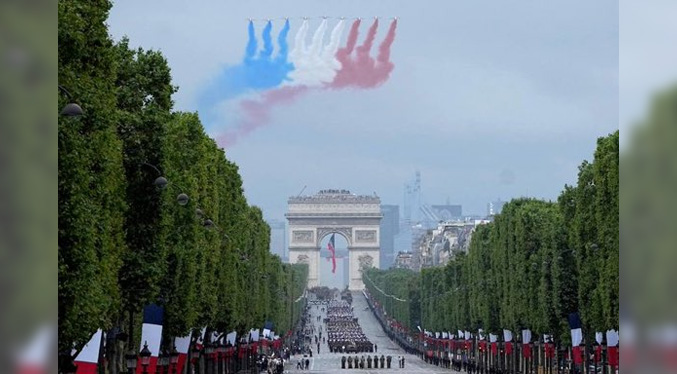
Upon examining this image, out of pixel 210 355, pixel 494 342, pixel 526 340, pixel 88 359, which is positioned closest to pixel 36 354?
pixel 88 359

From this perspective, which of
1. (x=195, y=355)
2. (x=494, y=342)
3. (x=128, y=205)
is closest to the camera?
(x=128, y=205)

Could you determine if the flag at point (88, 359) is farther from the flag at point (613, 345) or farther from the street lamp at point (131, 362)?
the flag at point (613, 345)

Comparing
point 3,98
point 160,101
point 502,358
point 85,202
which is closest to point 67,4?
point 85,202

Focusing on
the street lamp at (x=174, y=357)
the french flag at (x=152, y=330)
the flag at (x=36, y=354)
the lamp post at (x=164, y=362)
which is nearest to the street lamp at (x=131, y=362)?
the french flag at (x=152, y=330)

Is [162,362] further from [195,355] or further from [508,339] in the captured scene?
[508,339]

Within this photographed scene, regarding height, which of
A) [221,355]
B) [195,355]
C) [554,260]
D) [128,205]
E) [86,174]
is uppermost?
[128,205]

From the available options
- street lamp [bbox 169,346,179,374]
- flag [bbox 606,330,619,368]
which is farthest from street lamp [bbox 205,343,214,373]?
flag [bbox 606,330,619,368]
